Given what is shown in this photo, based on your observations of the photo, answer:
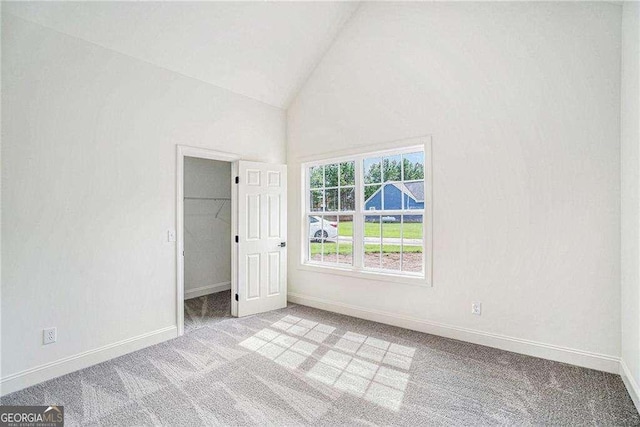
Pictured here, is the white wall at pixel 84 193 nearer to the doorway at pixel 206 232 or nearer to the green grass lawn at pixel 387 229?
the doorway at pixel 206 232

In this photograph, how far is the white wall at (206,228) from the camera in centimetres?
507

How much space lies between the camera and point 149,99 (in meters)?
3.22

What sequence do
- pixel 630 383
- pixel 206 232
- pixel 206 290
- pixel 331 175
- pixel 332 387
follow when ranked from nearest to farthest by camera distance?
pixel 630 383
pixel 332 387
pixel 331 175
pixel 206 290
pixel 206 232

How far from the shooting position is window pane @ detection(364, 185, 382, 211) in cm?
392

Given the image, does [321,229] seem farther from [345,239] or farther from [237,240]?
[237,240]

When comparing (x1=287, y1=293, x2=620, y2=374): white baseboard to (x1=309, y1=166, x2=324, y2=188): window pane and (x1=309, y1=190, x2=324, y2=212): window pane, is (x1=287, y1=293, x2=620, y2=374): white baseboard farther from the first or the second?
(x1=309, y1=166, x2=324, y2=188): window pane

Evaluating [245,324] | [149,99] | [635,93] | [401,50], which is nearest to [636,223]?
[635,93]

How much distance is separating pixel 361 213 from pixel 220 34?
2648 mm

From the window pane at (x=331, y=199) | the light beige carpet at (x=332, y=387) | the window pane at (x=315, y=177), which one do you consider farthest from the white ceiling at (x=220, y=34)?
the light beige carpet at (x=332, y=387)

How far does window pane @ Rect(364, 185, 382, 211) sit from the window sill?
836mm

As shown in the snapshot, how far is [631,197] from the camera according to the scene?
2.29 meters

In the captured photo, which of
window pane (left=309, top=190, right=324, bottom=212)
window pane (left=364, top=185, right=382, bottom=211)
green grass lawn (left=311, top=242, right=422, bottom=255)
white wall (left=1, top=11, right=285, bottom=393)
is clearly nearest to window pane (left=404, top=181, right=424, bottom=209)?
window pane (left=364, top=185, right=382, bottom=211)

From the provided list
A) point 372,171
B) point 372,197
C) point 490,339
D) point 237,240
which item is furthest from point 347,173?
point 490,339

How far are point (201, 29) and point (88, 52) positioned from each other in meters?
1.07
